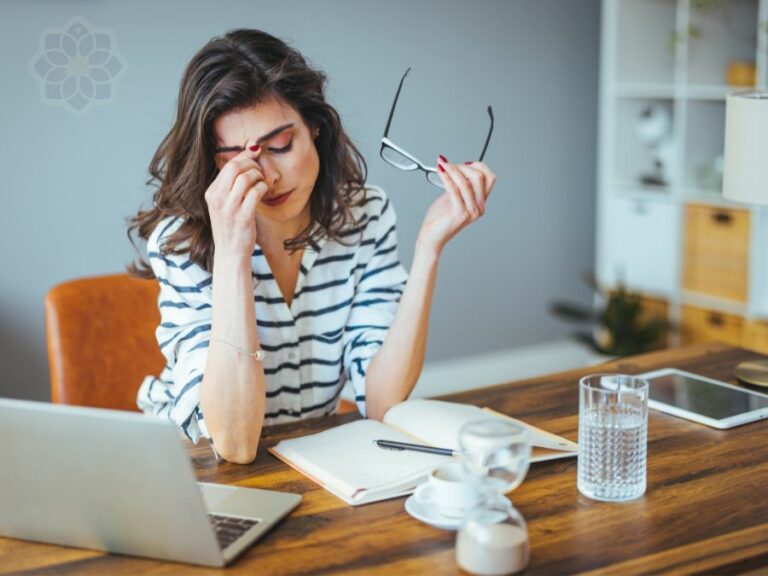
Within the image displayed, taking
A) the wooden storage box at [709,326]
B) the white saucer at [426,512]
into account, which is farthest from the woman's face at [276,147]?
the wooden storage box at [709,326]

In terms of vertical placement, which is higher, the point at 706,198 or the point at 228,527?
the point at 706,198

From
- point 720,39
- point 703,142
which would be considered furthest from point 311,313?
point 720,39

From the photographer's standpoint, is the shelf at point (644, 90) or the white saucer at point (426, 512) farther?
the shelf at point (644, 90)

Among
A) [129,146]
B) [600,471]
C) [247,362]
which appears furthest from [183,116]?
[129,146]

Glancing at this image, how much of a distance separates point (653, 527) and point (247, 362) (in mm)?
656

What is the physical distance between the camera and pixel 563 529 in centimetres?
121

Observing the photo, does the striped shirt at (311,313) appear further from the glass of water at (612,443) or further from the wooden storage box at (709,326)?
the wooden storage box at (709,326)

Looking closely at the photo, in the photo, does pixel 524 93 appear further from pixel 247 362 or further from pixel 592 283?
pixel 247 362

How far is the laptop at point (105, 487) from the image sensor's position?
3.53 feet

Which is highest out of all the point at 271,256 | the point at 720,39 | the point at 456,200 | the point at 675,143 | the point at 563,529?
the point at 720,39

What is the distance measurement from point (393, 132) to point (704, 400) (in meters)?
2.07

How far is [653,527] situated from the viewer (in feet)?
3.96

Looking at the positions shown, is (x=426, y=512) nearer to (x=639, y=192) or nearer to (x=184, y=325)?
(x=184, y=325)

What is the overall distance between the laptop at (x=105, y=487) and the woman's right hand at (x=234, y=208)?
509 millimetres
